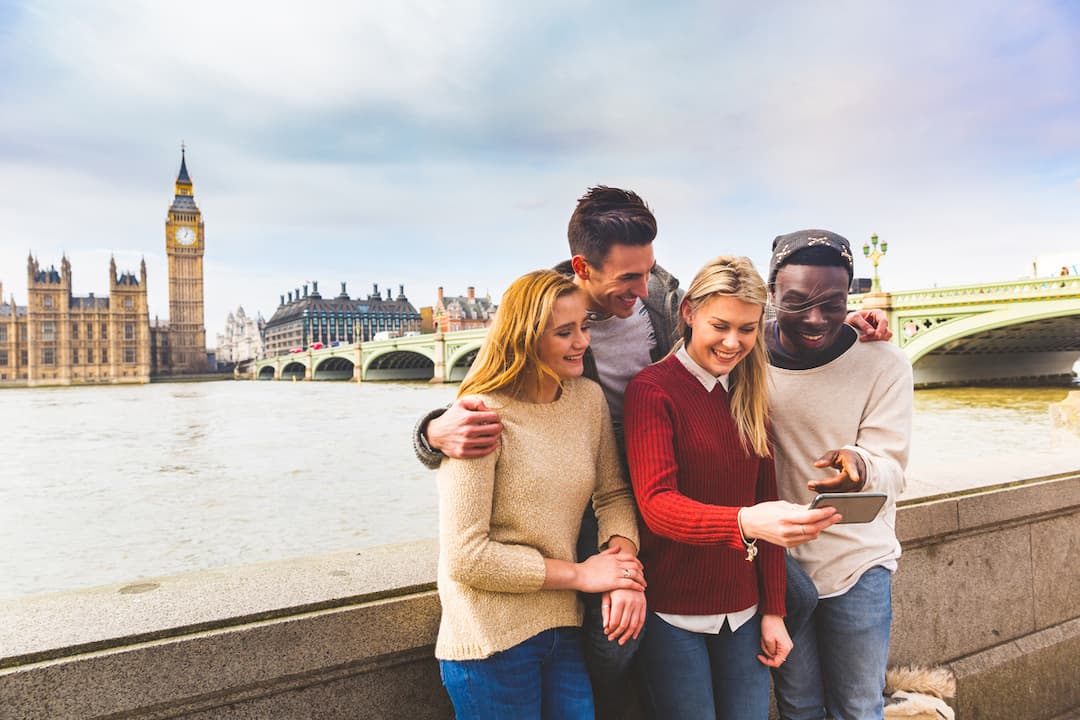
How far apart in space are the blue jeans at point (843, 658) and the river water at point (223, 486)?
5.23 meters

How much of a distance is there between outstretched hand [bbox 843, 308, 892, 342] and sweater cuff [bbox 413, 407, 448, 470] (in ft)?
3.19

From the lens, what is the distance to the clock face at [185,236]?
8503 cm

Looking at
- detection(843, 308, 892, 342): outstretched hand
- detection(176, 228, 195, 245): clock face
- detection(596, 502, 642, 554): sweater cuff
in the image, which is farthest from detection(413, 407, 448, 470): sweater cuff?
detection(176, 228, 195, 245): clock face

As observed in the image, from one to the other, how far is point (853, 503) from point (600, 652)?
22.6 inches

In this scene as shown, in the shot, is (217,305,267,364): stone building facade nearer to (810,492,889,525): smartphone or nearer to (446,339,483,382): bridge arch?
(446,339,483,382): bridge arch

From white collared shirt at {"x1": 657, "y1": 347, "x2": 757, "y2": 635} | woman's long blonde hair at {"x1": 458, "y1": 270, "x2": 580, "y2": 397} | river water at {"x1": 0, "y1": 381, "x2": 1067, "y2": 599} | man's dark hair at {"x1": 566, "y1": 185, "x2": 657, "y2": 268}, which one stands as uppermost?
man's dark hair at {"x1": 566, "y1": 185, "x2": 657, "y2": 268}

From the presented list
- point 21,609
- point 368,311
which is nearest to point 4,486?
point 21,609

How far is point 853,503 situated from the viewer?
122 centimetres

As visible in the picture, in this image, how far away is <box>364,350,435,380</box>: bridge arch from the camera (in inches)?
1761

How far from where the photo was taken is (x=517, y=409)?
1444mm

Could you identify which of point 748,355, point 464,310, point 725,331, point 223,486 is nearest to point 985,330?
point 223,486

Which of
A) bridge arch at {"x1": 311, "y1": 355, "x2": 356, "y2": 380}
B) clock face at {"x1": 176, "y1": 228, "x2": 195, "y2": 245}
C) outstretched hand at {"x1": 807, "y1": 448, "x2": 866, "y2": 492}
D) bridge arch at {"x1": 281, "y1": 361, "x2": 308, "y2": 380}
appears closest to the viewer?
outstretched hand at {"x1": 807, "y1": 448, "x2": 866, "y2": 492}

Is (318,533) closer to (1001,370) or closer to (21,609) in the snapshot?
(21,609)

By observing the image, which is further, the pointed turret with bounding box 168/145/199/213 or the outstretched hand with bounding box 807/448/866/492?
the pointed turret with bounding box 168/145/199/213
